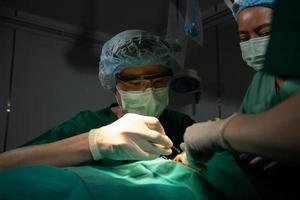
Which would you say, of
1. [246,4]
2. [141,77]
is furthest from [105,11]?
Answer: [246,4]

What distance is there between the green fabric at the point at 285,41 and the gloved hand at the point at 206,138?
15 centimetres

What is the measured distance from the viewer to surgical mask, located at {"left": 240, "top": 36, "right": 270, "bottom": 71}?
1309 millimetres

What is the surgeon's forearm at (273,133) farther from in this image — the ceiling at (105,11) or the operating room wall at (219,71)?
the ceiling at (105,11)

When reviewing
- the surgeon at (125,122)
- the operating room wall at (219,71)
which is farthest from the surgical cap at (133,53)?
the operating room wall at (219,71)

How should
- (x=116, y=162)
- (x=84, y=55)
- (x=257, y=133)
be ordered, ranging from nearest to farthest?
(x=257, y=133) < (x=116, y=162) < (x=84, y=55)

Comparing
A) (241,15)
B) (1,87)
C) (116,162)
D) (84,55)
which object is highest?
(241,15)

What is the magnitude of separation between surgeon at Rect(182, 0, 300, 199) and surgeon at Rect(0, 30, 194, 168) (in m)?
0.25

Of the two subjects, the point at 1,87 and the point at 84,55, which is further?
the point at 84,55

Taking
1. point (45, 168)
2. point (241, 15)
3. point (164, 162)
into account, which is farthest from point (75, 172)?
point (241, 15)

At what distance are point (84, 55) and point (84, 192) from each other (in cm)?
210

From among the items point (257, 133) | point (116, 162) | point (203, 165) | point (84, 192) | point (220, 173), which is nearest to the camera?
point (257, 133)

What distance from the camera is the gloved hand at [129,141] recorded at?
1.22 m

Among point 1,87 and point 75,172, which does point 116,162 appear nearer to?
point 75,172

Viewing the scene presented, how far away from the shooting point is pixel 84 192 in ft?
2.54
